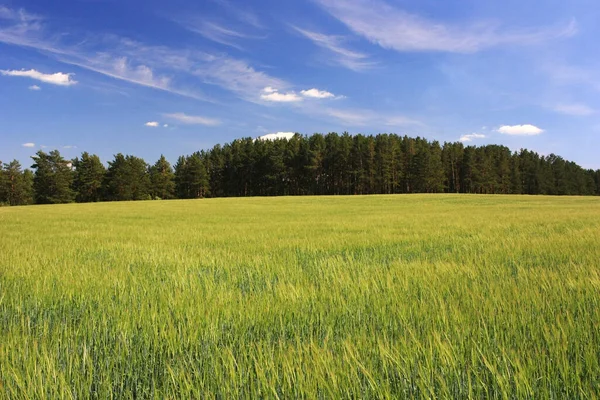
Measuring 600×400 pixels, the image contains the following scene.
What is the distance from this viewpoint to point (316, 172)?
3620 inches

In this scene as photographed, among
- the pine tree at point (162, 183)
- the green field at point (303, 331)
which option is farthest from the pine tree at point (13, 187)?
the green field at point (303, 331)

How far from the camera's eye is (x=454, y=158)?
97312mm

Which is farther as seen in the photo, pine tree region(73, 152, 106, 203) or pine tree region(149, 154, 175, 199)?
pine tree region(149, 154, 175, 199)

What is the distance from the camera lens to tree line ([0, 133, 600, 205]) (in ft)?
264

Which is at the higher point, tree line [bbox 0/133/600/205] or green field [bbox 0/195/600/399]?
tree line [bbox 0/133/600/205]

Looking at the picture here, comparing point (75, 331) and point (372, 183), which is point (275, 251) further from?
point (372, 183)

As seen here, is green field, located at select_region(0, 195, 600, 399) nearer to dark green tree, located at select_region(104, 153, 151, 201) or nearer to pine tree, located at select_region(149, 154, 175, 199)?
dark green tree, located at select_region(104, 153, 151, 201)

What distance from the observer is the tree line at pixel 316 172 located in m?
80.5

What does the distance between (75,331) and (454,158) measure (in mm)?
106149

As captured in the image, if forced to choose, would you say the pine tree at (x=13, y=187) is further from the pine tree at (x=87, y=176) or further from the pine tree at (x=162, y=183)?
the pine tree at (x=162, y=183)

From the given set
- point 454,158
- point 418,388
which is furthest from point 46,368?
point 454,158

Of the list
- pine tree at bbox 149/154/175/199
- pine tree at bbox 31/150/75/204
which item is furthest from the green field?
pine tree at bbox 149/154/175/199

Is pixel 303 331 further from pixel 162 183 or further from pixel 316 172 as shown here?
pixel 162 183

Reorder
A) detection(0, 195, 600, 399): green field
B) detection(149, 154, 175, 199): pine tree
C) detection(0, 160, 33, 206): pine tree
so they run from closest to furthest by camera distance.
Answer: detection(0, 195, 600, 399): green field, detection(0, 160, 33, 206): pine tree, detection(149, 154, 175, 199): pine tree
